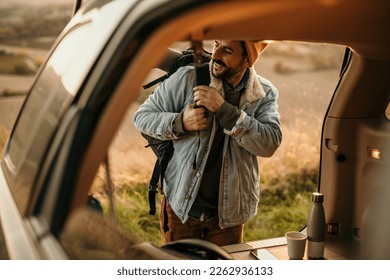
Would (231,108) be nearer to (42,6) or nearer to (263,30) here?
(263,30)

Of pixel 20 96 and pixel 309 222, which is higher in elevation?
pixel 20 96

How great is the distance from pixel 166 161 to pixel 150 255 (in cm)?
100

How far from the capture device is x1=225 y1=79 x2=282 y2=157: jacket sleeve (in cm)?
192

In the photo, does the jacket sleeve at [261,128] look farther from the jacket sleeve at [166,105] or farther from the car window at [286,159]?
the car window at [286,159]

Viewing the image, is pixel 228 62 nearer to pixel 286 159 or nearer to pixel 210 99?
pixel 210 99

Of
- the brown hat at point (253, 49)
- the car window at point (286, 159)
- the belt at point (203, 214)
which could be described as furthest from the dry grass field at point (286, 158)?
the brown hat at point (253, 49)

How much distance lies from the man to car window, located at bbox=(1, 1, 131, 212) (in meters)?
0.67

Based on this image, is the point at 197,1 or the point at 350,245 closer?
the point at 197,1

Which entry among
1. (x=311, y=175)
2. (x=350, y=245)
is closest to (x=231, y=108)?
(x=350, y=245)

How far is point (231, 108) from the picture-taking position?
1895 millimetres

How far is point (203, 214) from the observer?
2148 mm

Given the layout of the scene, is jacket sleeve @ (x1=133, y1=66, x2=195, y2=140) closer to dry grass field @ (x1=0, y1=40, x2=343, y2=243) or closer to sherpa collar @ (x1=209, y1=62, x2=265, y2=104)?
sherpa collar @ (x1=209, y1=62, x2=265, y2=104)
